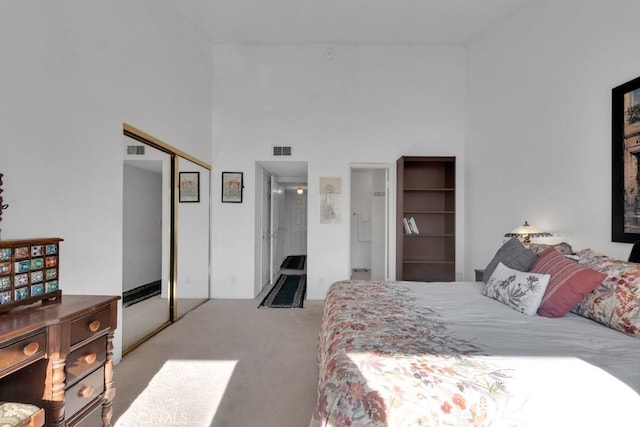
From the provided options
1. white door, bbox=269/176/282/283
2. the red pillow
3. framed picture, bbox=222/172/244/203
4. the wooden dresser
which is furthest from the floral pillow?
white door, bbox=269/176/282/283

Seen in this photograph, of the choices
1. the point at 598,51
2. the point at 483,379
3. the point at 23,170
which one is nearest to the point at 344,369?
the point at 483,379

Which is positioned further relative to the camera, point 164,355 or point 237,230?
point 237,230

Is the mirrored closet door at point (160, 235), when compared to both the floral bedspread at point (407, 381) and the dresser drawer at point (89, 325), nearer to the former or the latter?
the dresser drawer at point (89, 325)

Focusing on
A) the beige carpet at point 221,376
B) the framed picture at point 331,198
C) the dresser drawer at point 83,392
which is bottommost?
the beige carpet at point 221,376

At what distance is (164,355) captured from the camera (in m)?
2.55

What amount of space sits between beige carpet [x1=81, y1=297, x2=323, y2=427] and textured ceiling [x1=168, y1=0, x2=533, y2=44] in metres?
3.76

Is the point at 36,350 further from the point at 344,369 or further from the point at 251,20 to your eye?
the point at 251,20

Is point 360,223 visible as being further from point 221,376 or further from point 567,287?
point 567,287

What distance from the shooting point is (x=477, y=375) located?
1015 mm

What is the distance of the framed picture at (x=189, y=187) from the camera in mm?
3623

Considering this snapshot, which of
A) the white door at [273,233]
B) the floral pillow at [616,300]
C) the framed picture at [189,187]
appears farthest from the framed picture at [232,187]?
the floral pillow at [616,300]

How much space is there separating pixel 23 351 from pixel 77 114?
1562 mm

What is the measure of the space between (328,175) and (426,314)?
2998mm

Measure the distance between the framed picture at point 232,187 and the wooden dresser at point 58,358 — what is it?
287 cm
